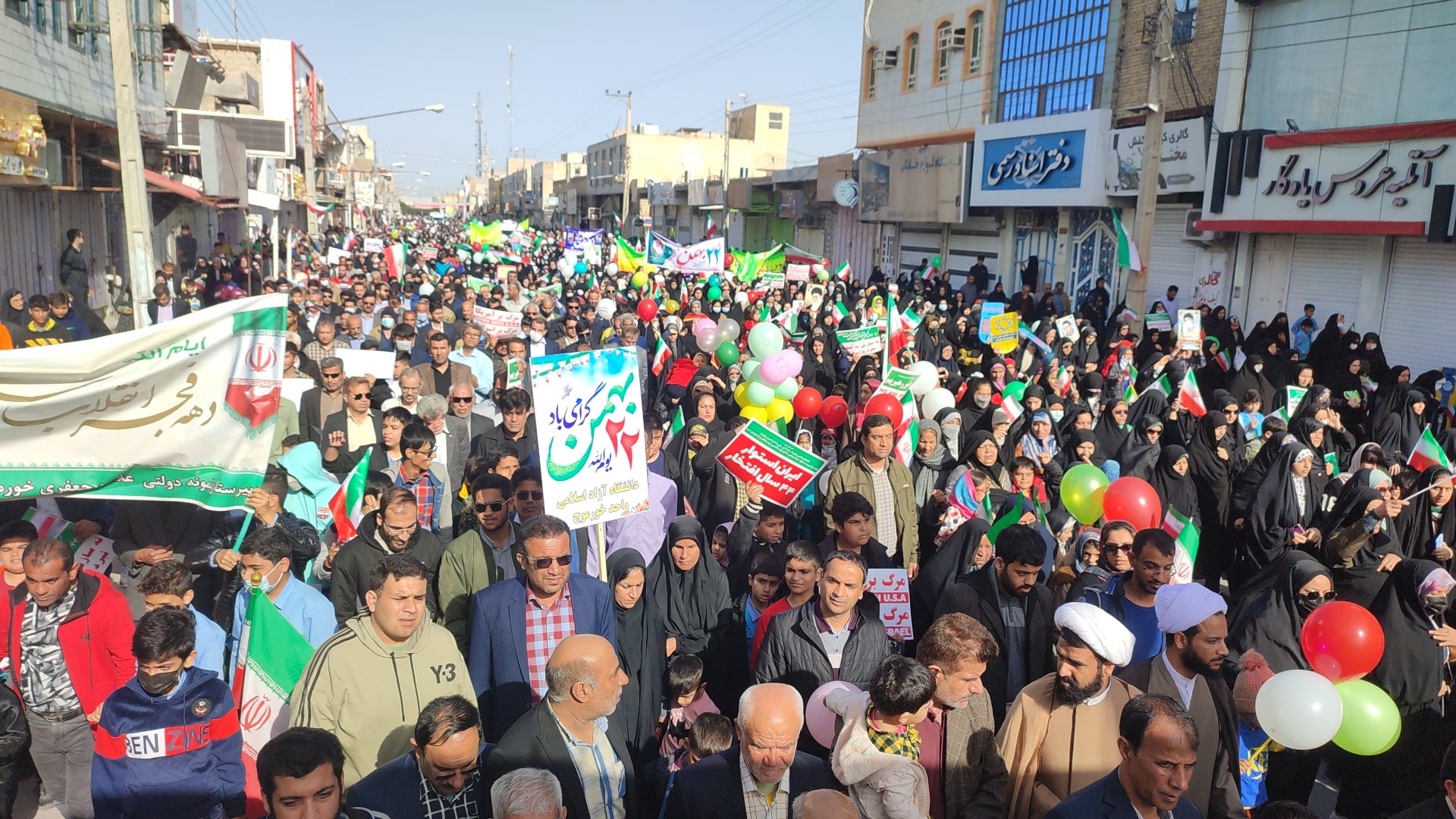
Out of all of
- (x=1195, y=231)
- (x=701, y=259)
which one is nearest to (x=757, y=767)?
(x=701, y=259)

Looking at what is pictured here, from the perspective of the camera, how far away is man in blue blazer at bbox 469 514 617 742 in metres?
3.69

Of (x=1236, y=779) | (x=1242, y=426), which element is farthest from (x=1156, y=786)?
(x=1242, y=426)

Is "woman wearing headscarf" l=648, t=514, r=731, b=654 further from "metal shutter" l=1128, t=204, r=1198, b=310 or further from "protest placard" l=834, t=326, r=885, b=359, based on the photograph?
"metal shutter" l=1128, t=204, r=1198, b=310

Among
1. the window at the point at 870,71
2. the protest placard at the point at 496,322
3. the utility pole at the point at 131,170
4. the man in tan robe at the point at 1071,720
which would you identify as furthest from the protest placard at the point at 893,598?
the window at the point at 870,71

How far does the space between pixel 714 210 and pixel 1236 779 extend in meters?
41.4

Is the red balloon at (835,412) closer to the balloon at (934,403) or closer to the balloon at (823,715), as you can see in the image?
the balloon at (934,403)

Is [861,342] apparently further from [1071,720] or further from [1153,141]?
[1071,720]

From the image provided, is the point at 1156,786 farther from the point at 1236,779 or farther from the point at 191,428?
the point at 191,428

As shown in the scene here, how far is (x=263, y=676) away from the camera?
3598 millimetres

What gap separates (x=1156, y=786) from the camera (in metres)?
2.62

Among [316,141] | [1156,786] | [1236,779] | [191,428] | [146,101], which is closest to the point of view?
[1156,786]

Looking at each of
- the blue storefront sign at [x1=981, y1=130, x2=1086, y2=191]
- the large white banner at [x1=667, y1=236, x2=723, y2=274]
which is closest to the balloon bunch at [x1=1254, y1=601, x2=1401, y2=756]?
the large white banner at [x1=667, y1=236, x2=723, y2=274]

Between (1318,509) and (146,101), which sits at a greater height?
(146,101)

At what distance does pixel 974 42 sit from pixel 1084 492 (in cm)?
2317
